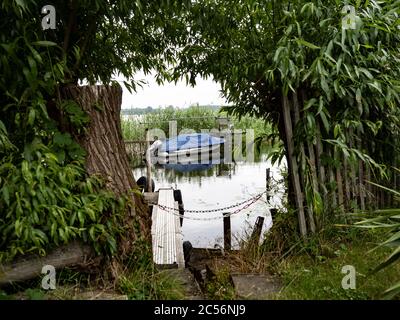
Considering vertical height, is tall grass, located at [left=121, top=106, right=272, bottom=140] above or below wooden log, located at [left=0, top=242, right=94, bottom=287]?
above

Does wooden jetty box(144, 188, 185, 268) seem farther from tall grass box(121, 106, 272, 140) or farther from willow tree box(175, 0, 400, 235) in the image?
tall grass box(121, 106, 272, 140)

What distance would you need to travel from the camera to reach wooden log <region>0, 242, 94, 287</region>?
7.88ft

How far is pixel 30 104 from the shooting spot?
234 centimetres

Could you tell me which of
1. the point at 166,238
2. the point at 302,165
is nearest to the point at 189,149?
the point at 166,238

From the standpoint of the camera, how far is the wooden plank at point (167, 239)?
418cm

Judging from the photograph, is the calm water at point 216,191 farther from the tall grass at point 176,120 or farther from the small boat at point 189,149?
the tall grass at point 176,120

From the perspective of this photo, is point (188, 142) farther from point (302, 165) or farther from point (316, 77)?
point (316, 77)

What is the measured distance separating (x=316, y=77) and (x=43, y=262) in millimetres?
2212

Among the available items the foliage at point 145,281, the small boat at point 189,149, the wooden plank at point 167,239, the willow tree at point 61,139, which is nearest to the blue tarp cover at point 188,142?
the small boat at point 189,149

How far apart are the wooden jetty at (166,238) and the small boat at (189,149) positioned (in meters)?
6.01

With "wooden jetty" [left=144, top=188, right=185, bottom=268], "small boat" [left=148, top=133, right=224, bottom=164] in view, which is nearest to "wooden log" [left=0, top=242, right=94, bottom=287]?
"wooden jetty" [left=144, top=188, right=185, bottom=268]
